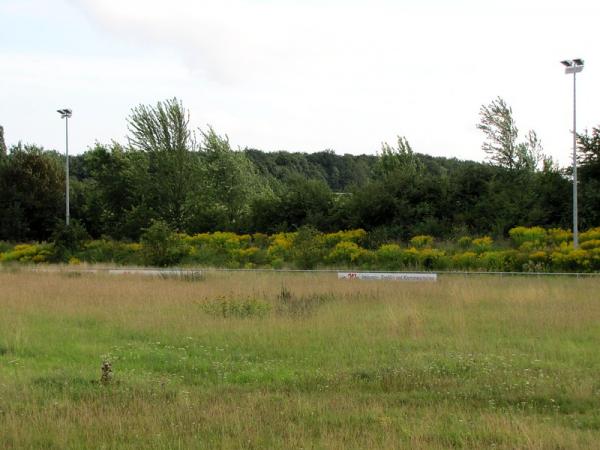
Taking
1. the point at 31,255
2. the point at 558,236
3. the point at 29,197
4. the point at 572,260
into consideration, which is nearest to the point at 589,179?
the point at 558,236

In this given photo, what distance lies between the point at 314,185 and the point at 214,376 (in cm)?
3244

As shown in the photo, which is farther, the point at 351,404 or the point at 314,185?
the point at 314,185

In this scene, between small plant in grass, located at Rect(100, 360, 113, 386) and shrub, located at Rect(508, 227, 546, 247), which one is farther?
shrub, located at Rect(508, 227, 546, 247)

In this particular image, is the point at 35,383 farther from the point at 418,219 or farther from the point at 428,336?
the point at 418,219

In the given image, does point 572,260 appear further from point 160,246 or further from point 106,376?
Answer: point 106,376

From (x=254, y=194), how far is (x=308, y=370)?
4054cm

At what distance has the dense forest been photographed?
32.1 metres

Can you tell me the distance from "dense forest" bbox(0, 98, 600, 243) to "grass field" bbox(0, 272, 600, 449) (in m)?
16.9

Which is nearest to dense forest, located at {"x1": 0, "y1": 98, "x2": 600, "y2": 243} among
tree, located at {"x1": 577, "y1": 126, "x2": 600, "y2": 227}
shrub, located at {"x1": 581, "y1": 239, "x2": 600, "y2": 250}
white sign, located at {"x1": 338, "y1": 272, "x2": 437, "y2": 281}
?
tree, located at {"x1": 577, "y1": 126, "x2": 600, "y2": 227}

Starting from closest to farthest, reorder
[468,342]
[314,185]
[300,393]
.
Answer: [300,393], [468,342], [314,185]

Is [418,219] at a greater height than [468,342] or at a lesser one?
greater

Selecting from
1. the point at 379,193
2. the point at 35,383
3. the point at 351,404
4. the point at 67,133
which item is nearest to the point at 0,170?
the point at 67,133

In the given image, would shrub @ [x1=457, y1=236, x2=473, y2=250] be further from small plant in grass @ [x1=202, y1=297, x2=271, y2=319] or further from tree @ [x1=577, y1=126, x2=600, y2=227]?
small plant in grass @ [x1=202, y1=297, x2=271, y2=319]

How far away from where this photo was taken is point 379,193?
119 ft
